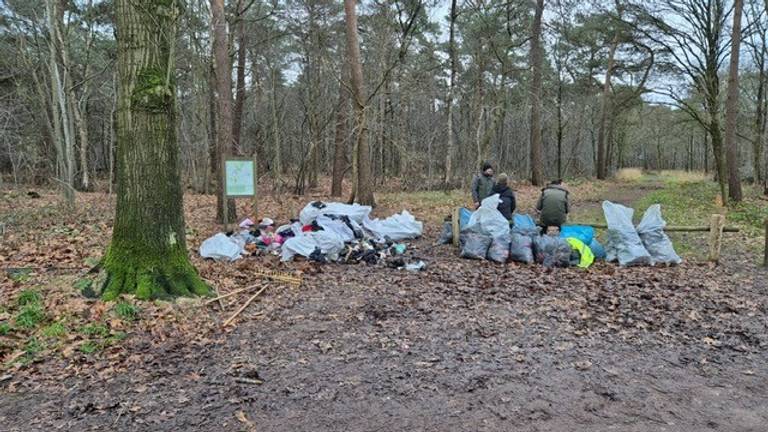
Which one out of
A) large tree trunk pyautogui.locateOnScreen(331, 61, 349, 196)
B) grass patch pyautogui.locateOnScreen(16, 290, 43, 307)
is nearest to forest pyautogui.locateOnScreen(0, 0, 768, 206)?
large tree trunk pyautogui.locateOnScreen(331, 61, 349, 196)

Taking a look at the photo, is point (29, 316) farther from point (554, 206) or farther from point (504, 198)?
point (554, 206)

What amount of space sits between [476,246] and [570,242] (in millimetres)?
1498

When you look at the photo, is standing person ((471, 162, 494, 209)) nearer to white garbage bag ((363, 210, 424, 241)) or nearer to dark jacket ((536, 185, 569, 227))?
dark jacket ((536, 185, 569, 227))

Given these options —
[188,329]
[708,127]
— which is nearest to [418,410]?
[188,329]

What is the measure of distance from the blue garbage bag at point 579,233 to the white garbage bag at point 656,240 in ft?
A: 2.61

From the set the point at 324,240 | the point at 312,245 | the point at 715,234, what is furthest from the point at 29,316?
the point at 715,234

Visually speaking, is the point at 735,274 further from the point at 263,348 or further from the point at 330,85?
the point at 330,85

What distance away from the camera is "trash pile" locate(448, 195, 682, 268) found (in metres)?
7.57

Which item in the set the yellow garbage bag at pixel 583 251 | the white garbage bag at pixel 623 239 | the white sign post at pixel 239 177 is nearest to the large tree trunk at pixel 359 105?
the white sign post at pixel 239 177

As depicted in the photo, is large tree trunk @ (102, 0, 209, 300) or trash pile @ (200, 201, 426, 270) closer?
large tree trunk @ (102, 0, 209, 300)

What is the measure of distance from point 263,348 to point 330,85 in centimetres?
2050

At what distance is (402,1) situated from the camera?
17234 mm

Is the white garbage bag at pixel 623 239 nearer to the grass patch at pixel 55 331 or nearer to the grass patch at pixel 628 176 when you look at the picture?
the grass patch at pixel 55 331

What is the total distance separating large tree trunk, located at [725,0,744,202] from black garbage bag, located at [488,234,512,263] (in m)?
11.5
